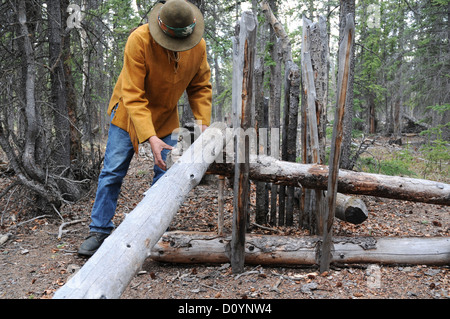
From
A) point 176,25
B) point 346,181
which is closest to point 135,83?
point 176,25

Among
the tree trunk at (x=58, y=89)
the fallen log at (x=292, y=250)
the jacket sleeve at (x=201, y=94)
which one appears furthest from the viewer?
the tree trunk at (x=58, y=89)

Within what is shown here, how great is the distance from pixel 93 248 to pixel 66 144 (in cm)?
241

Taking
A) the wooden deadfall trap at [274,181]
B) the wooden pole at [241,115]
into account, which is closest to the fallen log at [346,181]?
the wooden deadfall trap at [274,181]

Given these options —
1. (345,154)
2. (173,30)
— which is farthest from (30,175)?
(345,154)

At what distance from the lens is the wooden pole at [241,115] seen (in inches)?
105

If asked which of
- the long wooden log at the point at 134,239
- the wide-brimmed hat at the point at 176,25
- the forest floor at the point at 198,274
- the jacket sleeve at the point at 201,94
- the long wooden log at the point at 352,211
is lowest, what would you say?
the forest floor at the point at 198,274

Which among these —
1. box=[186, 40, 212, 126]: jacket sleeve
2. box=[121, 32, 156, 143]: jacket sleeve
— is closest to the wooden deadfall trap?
box=[186, 40, 212, 126]: jacket sleeve

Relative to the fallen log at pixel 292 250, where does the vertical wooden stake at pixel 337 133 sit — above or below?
above

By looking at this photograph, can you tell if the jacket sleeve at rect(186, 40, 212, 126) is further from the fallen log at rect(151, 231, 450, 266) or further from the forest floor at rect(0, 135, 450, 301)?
the forest floor at rect(0, 135, 450, 301)

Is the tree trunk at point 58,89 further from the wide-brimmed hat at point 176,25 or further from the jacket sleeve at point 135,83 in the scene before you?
the wide-brimmed hat at point 176,25

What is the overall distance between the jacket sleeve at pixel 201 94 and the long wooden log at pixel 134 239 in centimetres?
89

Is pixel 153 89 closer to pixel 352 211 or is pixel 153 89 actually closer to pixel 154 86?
pixel 154 86

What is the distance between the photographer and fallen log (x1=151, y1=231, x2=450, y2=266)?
3.08 metres

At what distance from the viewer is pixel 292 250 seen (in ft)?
10.1
